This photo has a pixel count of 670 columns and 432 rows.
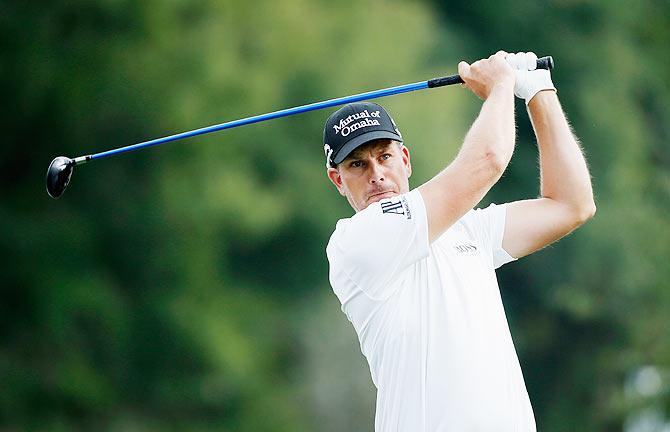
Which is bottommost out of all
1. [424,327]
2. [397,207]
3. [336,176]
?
[424,327]

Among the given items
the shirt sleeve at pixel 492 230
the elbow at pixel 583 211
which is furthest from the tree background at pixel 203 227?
the shirt sleeve at pixel 492 230

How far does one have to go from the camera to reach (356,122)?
15.0 feet

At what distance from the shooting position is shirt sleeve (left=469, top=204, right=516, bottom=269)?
15.0ft

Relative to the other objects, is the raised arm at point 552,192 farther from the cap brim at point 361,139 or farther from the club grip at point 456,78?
the cap brim at point 361,139

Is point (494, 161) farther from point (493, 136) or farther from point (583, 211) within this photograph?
point (583, 211)

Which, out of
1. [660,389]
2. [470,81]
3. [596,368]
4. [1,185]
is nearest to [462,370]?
[470,81]

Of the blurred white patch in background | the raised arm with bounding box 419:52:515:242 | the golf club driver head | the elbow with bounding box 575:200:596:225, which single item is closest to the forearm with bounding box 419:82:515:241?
the raised arm with bounding box 419:52:515:242

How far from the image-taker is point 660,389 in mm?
15938

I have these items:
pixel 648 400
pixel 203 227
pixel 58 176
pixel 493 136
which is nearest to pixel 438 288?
pixel 493 136

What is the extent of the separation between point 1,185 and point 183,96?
2187 mm

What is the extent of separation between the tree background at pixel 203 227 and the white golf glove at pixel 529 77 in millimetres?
11794

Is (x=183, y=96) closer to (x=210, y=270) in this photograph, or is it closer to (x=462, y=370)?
(x=210, y=270)

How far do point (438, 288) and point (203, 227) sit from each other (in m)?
13.5

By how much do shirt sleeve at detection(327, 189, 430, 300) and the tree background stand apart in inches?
478
